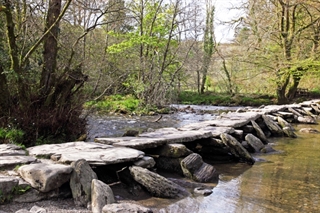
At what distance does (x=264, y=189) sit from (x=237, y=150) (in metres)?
1.39

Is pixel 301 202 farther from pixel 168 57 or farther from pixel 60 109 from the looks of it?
pixel 168 57

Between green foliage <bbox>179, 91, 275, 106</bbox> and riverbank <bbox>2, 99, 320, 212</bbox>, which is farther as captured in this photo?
green foliage <bbox>179, 91, 275, 106</bbox>

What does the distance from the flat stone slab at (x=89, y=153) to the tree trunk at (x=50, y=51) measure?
1833 mm

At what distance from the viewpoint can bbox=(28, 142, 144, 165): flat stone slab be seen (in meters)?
3.29

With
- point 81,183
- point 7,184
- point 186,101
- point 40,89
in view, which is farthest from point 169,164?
point 186,101

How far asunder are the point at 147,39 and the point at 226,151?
1039cm

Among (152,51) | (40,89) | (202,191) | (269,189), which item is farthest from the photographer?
(152,51)

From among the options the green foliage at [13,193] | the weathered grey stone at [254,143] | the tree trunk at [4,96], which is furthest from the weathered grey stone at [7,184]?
the weathered grey stone at [254,143]

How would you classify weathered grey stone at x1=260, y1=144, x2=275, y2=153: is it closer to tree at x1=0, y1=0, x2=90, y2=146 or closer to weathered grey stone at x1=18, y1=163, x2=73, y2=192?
tree at x1=0, y1=0, x2=90, y2=146

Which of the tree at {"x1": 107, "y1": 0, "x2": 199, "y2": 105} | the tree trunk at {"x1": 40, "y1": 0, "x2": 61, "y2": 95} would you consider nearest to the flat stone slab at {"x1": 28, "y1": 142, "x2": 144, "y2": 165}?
the tree trunk at {"x1": 40, "y1": 0, "x2": 61, "y2": 95}

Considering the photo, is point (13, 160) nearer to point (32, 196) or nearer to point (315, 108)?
point (32, 196)

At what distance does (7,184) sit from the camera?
2637 mm

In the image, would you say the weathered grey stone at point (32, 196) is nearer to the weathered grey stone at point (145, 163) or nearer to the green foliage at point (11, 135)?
the weathered grey stone at point (145, 163)

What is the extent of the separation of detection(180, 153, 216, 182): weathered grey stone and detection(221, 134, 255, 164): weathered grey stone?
3.63ft
